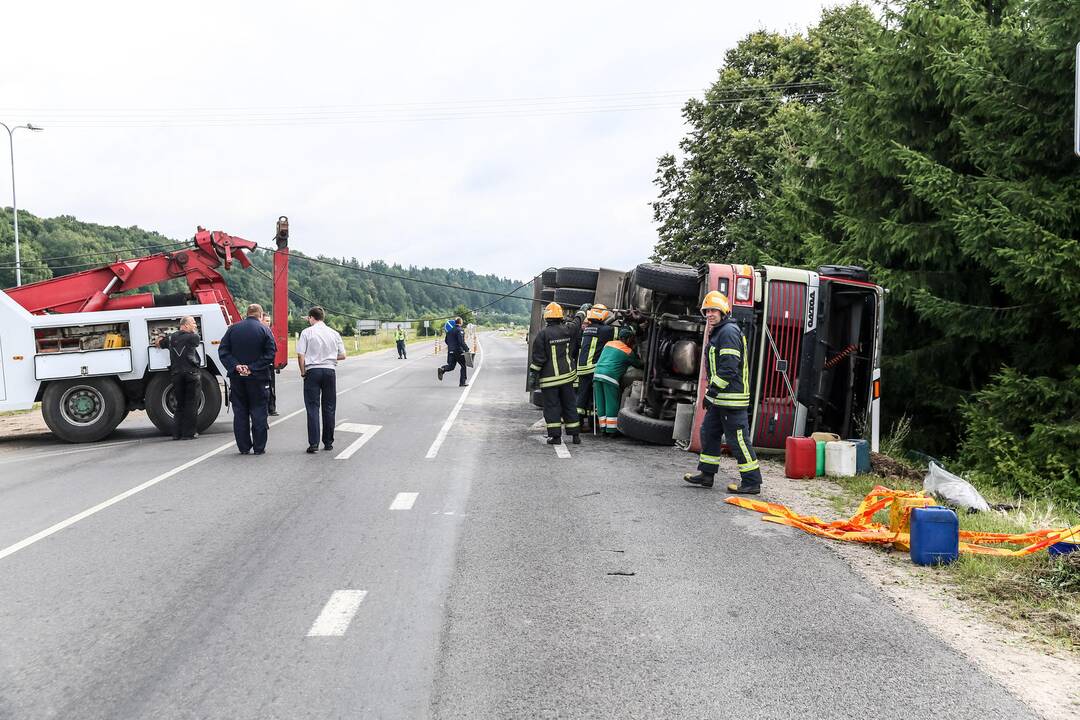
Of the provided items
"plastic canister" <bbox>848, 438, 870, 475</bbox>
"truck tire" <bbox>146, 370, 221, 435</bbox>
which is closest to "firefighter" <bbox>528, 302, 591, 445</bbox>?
"plastic canister" <bbox>848, 438, 870, 475</bbox>

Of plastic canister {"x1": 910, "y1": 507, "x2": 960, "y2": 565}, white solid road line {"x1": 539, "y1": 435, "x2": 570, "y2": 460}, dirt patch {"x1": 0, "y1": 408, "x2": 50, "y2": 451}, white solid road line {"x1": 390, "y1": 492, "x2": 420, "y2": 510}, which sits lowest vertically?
dirt patch {"x1": 0, "y1": 408, "x2": 50, "y2": 451}

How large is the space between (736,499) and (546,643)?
4206 millimetres

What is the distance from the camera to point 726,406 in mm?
8867

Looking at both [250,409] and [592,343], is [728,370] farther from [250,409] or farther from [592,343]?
[250,409]

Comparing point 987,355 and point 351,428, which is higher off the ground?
point 987,355

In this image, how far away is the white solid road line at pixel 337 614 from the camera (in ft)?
15.0

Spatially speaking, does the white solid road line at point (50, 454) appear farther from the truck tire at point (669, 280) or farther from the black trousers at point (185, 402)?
the truck tire at point (669, 280)

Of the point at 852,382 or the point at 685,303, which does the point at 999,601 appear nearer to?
the point at 852,382

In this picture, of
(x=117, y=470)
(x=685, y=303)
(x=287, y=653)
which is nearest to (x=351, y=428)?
(x=117, y=470)

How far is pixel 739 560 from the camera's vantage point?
6105 mm

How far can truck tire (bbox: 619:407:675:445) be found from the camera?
39.7 feet

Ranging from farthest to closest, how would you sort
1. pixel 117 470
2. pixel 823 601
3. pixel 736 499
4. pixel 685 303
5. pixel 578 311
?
pixel 578 311, pixel 685 303, pixel 117 470, pixel 736 499, pixel 823 601

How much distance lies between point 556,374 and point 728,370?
375cm

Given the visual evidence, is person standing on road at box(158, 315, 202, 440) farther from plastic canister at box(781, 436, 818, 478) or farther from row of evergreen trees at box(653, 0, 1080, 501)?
row of evergreen trees at box(653, 0, 1080, 501)
